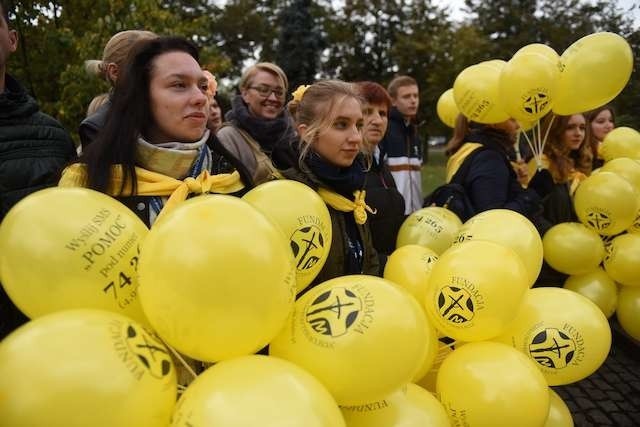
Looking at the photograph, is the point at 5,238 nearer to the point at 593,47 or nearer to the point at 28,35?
the point at 593,47

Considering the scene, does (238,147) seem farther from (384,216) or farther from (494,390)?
(494,390)

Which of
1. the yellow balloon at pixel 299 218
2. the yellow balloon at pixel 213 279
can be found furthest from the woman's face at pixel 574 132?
the yellow balloon at pixel 213 279

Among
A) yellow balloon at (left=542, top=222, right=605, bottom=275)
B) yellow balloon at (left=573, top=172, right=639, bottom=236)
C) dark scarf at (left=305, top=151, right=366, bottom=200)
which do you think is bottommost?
yellow balloon at (left=542, top=222, right=605, bottom=275)

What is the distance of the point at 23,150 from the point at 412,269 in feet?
5.76

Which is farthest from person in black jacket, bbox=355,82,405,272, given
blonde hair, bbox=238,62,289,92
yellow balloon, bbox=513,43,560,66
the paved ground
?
the paved ground

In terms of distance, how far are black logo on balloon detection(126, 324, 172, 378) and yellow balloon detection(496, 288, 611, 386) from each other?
1.34m

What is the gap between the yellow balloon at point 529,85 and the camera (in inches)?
122

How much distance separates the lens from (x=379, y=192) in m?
3.18

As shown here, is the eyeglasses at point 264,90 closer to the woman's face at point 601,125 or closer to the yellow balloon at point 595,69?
the yellow balloon at point 595,69

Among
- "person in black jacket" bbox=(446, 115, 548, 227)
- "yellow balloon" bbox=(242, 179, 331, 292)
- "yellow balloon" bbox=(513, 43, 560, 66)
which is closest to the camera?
"yellow balloon" bbox=(242, 179, 331, 292)

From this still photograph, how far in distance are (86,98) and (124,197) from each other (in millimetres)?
4676

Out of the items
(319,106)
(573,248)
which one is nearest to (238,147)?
(319,106)

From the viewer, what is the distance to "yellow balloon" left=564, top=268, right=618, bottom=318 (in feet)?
12.9

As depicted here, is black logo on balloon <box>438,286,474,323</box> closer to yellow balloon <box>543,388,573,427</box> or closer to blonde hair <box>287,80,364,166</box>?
yellow balloon <box>543,388,573,427</box>
